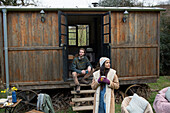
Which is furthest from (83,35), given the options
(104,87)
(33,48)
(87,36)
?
(104,87)

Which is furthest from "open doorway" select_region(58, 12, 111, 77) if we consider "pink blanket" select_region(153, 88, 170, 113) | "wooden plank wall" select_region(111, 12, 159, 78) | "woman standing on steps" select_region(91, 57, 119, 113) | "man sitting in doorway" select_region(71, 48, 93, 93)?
"woman standing on steps" select_region(91, 57, 119, 113)

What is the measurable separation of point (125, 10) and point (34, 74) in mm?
3853

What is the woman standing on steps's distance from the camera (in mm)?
3559

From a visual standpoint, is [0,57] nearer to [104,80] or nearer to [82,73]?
[82,73]

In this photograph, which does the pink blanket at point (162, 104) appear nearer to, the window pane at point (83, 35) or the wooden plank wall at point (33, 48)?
the wooden plank wall at point (33, 48)

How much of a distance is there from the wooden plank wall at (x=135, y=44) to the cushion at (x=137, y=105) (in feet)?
8.79

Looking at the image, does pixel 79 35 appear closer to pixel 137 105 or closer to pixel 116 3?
pixel 137 105

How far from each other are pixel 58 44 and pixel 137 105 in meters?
3.42

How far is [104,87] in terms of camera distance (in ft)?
12.1

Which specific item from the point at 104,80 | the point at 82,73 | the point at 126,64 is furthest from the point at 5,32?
the point at 126,64

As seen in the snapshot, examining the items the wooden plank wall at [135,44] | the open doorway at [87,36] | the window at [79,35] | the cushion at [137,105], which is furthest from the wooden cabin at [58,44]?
the window at [79,35]

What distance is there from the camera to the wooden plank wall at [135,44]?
6.23m

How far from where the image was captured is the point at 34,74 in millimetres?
5867

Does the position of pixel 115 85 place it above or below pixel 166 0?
below
